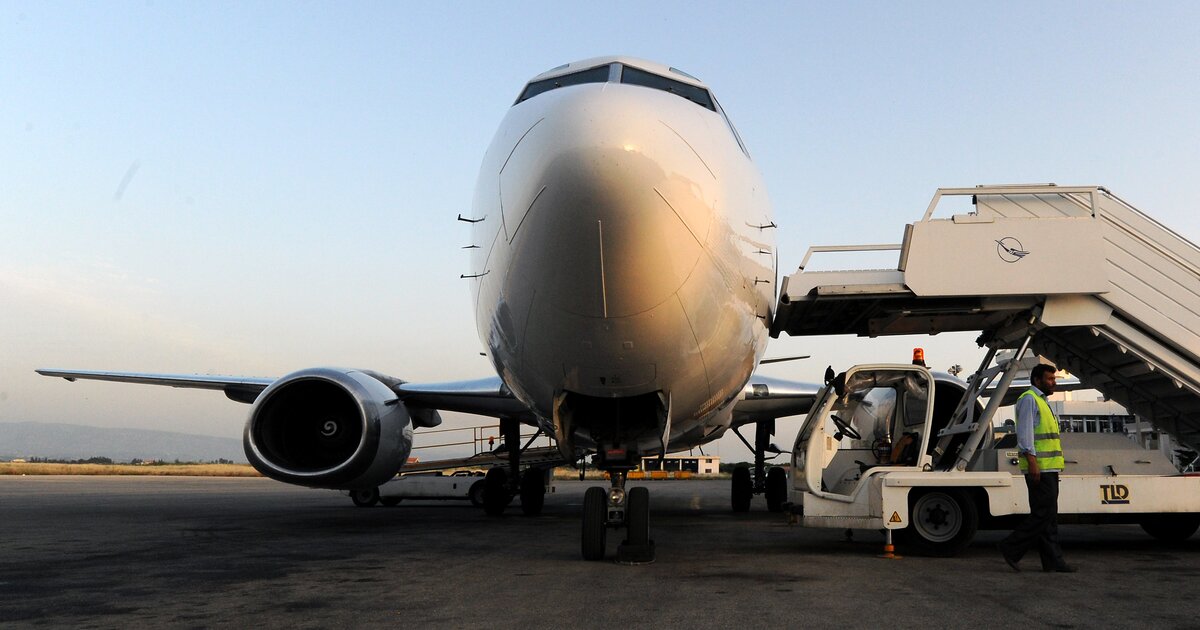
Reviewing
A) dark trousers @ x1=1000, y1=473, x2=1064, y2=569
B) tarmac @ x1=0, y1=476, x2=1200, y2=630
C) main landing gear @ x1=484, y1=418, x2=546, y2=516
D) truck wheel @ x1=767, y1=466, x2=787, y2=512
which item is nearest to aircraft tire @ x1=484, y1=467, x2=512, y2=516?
main landing gear @ x1=484, y1=418, x2=546, y2=516

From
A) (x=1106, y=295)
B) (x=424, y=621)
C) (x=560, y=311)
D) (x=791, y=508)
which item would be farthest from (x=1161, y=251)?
(x=424, y=621)

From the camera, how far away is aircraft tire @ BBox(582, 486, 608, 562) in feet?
23.1

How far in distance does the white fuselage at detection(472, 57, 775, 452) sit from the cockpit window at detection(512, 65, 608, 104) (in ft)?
1.20

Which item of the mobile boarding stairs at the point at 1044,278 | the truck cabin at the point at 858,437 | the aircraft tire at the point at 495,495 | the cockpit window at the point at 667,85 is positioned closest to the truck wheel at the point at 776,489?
the aircraft tire at the point at 495,495

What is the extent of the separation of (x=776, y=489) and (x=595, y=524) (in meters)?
9.85

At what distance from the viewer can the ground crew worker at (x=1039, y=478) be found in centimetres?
635

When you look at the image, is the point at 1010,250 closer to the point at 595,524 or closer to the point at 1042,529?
the point at 1042,529

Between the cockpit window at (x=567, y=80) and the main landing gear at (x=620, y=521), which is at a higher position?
the cockpit window at (x=567, y=80)

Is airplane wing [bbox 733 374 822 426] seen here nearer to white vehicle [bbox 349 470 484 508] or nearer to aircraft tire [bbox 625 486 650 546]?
aircraft tire [bbox 625 486 650 546]

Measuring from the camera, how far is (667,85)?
6090mm

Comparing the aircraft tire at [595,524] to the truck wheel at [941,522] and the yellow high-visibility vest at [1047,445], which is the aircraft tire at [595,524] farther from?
the yellow high-visibility vest at [1047,445]

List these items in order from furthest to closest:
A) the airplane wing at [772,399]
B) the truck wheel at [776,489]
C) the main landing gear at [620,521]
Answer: the truck wheel at [776,489] < the airplane wing at [772,399] < the main landing gear at [620,521]

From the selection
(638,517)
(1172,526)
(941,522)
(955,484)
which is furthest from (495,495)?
(1172,526)

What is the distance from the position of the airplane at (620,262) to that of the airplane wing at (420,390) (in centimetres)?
432
